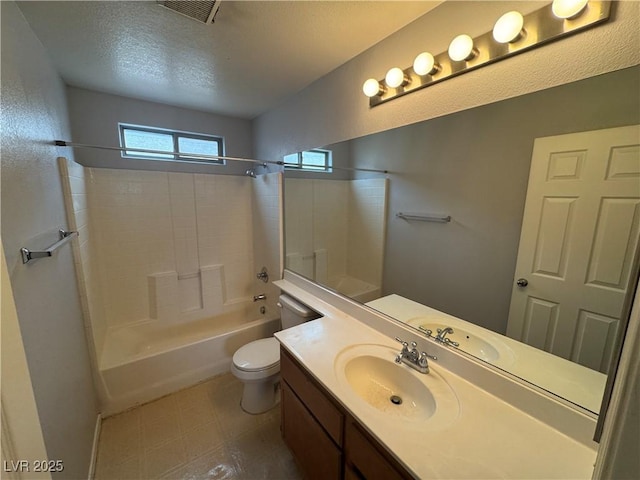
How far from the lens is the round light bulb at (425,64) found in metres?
1.11

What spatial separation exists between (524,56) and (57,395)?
7.48 ft

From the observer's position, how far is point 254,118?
275 cm

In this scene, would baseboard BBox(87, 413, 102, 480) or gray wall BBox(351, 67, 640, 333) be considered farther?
baseboard BBox(87, 413, 102, 480)

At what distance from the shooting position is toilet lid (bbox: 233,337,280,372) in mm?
1814

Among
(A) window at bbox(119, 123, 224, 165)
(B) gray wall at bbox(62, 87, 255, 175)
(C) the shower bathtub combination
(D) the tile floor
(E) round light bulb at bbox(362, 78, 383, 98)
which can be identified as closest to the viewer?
(E) round light bulb at bbox(362, 78, 383, 98)

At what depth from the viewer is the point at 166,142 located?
254 centimetres

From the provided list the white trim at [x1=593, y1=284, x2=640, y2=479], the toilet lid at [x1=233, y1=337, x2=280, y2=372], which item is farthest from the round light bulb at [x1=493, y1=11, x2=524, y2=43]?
the toilet lid at [x1=233, y1=337, x2=280, y2=372]

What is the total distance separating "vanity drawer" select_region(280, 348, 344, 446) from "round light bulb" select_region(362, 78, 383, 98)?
1.47 m

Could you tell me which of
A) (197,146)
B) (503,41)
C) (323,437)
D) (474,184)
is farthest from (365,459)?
(197,146)

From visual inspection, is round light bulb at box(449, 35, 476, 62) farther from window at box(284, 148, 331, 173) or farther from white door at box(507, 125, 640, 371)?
window at box(284, 148, 331, 173)

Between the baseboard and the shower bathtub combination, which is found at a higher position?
the shower bathtub combination

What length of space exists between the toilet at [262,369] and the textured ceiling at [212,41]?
5.43 feet

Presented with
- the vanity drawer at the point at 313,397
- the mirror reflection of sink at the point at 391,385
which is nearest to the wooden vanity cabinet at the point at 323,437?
the vanity drawer at the point at 313,397

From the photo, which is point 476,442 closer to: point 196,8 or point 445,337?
point 445,337
